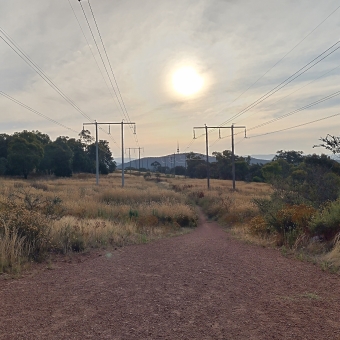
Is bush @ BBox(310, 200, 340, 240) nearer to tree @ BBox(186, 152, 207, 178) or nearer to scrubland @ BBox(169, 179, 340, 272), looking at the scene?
scrubland @ BBox(169, 179, 340, 272)

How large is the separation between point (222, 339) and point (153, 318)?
1.12 m

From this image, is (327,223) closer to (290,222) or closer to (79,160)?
(290,222)

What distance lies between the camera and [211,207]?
97.0 feet

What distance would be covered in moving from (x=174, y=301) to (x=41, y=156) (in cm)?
6130

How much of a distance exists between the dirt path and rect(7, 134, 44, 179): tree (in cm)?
5394

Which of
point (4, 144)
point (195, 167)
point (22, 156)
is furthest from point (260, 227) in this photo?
point (195, 167)

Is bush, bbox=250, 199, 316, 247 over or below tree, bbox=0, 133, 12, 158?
below

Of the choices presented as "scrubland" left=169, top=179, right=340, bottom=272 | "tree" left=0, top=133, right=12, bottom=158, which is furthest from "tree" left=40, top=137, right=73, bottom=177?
"scrubland" left=169, top=179, right=340, bottom=272

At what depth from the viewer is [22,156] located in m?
58.6

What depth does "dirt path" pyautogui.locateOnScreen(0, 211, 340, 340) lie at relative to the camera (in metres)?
4.79

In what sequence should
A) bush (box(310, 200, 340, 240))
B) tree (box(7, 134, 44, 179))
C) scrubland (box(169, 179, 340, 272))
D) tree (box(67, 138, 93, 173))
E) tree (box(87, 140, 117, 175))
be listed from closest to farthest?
scrubland (box(169, 179, 340, 272)) → bush (box(310, 200, 340, 240)) → tree (box(7, 134, 44, 179)) → tree (box(67, 138, 93, 173)) → tree (box(87, 140, 117, 175))

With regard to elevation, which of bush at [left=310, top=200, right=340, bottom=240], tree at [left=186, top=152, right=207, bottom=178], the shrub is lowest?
the shrub

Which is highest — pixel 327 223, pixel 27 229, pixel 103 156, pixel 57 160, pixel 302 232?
pixel 103 156

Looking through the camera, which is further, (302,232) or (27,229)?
(302,232)
